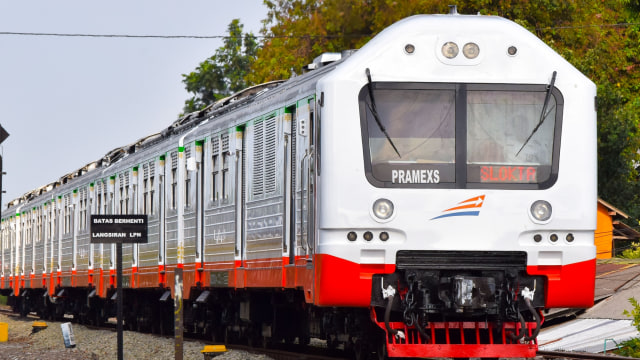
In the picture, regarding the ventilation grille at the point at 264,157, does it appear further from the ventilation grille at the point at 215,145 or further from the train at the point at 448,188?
the ventilation grille at the point at 215,145

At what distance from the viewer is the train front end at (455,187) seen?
409 inches

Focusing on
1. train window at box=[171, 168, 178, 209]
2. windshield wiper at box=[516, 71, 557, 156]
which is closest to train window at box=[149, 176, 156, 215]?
train window at box=[171, 168, 178, 209]

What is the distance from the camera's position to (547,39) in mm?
36625

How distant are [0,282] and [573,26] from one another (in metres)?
21.2

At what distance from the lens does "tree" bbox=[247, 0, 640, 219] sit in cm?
3431

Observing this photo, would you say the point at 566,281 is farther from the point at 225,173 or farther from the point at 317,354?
the point at 225,173

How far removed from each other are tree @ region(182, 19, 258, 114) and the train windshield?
51.9 meters

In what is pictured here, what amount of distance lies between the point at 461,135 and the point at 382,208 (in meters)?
0.96

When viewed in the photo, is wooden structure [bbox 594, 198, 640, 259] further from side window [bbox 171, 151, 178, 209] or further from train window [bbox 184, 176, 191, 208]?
train window [bbox 184, 176, 191, 208]

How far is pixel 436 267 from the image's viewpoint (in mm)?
10383

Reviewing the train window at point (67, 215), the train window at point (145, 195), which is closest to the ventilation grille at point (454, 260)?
the train window at point (145, 195)

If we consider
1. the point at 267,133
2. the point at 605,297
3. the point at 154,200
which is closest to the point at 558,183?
the point at 267,133

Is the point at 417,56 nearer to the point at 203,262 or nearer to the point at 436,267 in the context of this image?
the point at 436,267

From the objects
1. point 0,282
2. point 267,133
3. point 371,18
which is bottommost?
point 0,282
